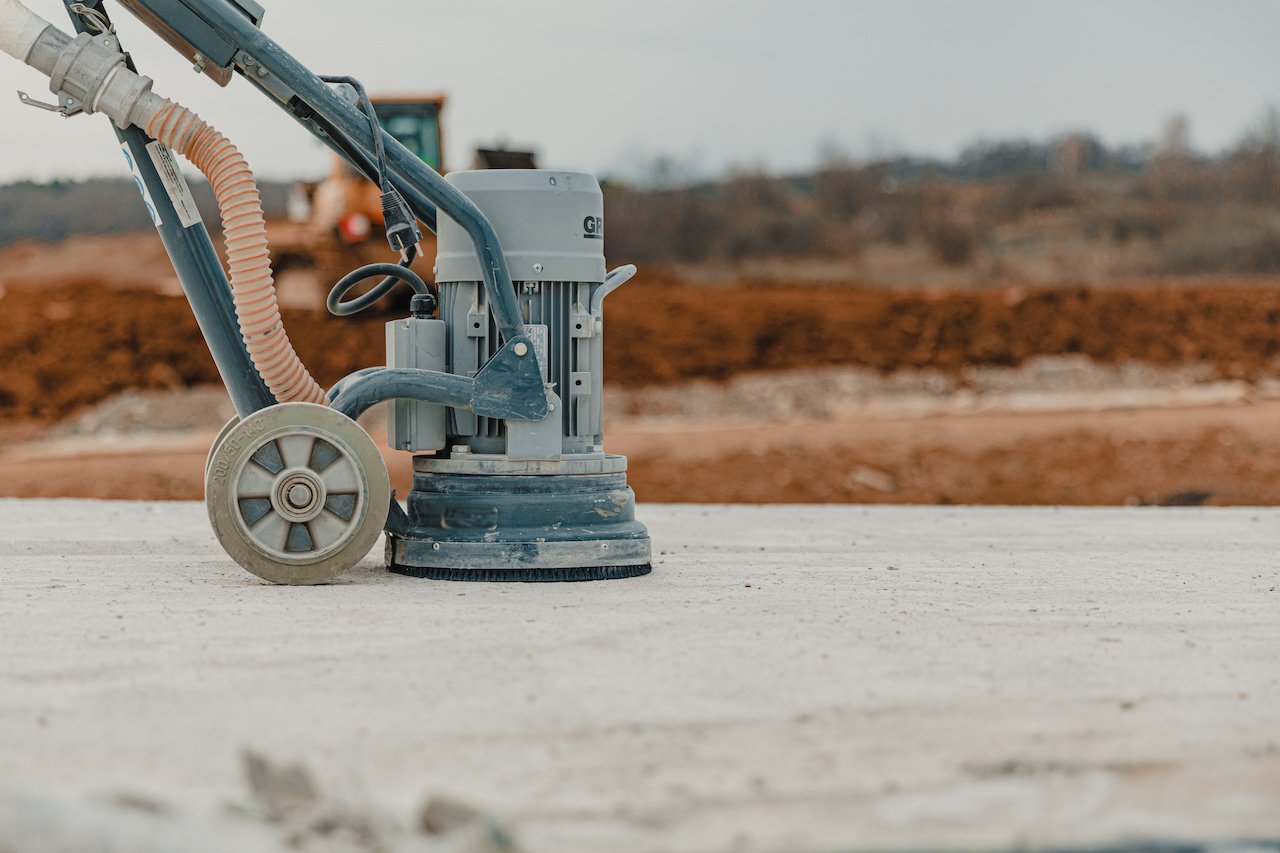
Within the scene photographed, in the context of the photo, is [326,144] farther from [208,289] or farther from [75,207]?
[75,207]

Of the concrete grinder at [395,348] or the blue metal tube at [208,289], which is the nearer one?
the concrete grinder at [395,348]

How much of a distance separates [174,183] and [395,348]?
3.17ft

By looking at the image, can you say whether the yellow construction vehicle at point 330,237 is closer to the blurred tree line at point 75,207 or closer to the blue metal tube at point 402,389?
the blue metal tube at point 402,389

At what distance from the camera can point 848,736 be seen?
293 centimetres

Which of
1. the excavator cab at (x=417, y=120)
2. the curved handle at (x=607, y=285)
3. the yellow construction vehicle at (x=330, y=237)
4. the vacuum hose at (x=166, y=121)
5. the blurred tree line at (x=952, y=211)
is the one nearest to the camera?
the vacuum hose at (x=166, y=121)

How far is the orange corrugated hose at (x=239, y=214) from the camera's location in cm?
481

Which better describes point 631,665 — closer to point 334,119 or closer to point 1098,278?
point 334,119

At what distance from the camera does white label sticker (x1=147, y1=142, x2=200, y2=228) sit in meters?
4.98

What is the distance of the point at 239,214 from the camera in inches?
190

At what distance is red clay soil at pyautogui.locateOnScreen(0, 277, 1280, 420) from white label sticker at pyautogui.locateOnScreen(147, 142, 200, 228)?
44.9 feet

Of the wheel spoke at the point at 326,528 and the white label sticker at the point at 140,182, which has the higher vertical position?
the white label sticker at the point at 140,182

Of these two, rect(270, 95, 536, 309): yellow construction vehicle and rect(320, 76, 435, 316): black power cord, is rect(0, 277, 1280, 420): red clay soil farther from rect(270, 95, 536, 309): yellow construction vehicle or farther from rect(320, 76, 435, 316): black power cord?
rect(320, 76, 435, 316): black power cord

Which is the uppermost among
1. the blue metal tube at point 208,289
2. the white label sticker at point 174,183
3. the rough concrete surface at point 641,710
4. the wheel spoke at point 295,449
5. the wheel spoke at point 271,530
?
the white label sticker at point 174,183

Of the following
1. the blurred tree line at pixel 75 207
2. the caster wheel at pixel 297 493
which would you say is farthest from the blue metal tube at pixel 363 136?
the blurred tree line at pixel 75 207
